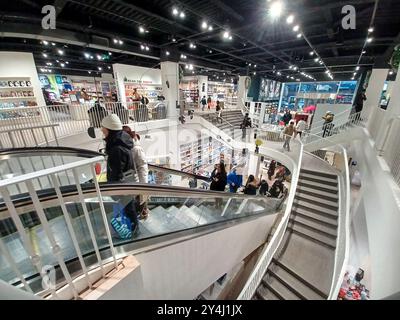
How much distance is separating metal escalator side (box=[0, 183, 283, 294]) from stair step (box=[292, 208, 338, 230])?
189 inches

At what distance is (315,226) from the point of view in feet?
19.5

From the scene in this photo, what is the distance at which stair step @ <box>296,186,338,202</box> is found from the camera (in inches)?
256

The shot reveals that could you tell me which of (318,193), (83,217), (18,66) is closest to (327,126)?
(318,193)

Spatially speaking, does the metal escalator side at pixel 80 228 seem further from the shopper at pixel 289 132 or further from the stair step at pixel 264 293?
the shopper at pixel 289 132

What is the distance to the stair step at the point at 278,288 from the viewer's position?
4455mm

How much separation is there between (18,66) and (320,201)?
42.0 feet

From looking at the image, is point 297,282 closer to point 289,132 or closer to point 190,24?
point 289,132

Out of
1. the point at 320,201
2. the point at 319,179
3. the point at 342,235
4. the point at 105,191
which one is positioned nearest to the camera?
the point at 105,191

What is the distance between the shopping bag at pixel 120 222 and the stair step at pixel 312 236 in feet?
19.7

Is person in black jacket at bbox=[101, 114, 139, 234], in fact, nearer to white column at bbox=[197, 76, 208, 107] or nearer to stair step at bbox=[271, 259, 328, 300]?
stair step at bbox=[271, 259, 328, 300]

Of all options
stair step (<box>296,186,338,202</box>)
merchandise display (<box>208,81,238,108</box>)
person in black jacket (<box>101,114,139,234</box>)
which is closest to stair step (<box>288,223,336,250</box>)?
stair step (<box>296,186,338,202</box>)

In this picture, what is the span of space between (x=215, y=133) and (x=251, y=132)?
2.47 meters

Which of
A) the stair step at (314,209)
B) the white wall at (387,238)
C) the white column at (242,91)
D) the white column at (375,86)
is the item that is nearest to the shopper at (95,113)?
the white wall at (387,238)

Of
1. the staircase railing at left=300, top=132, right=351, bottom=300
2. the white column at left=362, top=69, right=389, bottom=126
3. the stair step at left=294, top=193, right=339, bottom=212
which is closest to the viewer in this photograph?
the staircase railing at left=300, top=132, right=351, bottom=300
